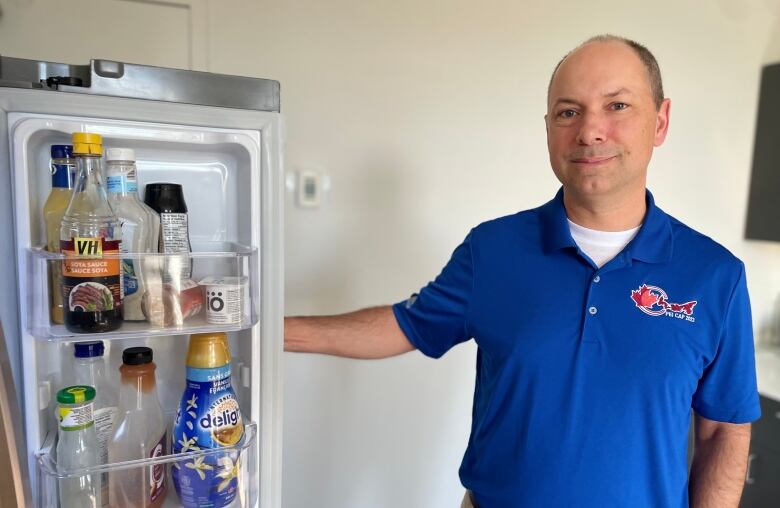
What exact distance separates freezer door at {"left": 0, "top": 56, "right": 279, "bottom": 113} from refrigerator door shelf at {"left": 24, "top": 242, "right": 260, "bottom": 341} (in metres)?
0.23

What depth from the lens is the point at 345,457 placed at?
1663 millimetres

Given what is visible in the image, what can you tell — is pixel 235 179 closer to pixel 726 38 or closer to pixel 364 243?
pixel 364 243

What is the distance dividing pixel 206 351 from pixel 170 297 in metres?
0.11

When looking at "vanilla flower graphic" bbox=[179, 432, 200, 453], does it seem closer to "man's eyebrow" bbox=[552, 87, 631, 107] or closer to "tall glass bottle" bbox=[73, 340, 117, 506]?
"tall glass bottle" bbox=[73, 340, 117, 506]

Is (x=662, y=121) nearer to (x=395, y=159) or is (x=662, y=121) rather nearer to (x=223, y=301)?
(x=395, y=159)

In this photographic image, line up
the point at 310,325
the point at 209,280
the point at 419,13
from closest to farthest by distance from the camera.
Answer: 1. the point at 209,280
2. the point at 310,325
3. the point at 419,13

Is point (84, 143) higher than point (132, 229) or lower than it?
higher

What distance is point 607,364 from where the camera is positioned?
1.02m

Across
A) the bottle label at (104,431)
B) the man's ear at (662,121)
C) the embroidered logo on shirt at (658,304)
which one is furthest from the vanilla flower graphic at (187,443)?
the man's ear at (662,121)

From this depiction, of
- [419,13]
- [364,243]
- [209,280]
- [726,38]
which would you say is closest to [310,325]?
[209,280]

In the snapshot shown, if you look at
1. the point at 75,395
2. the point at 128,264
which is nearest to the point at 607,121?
the point at 128,264

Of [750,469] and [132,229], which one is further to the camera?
[750,469]

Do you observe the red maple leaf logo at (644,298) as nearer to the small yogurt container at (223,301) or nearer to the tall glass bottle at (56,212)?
the small yogurt container at (223,301)

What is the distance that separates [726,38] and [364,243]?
63.7 inches
